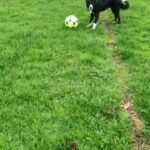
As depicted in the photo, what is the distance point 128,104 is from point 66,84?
1.75m

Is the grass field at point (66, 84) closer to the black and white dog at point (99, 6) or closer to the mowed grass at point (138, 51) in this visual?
the mowed grass at point (138, 51)

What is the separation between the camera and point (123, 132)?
25.6 ft

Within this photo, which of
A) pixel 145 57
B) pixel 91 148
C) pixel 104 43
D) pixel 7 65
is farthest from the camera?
pixel 104 43

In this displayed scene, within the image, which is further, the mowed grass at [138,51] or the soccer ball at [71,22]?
the soccer ball at [71,22]

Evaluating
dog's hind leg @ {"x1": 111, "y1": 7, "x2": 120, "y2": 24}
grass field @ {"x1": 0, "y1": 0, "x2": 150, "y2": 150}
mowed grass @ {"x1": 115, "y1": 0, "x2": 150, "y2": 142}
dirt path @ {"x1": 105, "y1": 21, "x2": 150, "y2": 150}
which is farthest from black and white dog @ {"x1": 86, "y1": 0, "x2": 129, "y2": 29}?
dirt path @ {"x1": 105, "y1": 21, "x2": 150, "y2": 150}

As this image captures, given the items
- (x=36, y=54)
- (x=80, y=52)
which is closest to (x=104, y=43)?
(x=80, y=52)

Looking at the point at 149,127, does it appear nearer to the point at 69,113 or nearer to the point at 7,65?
the point at 69,113

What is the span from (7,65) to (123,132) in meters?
4.63

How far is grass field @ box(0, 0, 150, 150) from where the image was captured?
7.65 meters

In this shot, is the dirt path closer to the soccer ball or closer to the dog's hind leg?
the soccer ball

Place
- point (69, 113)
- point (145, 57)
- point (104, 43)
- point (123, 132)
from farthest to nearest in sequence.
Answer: point (104, 43) → point (145, 57) → point (69, 113) → point (123, 132)

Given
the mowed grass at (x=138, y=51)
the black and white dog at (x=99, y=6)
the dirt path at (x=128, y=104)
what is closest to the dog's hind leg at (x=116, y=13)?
the black and white dog at (x=99, y=6)

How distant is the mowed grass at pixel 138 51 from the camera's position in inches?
358

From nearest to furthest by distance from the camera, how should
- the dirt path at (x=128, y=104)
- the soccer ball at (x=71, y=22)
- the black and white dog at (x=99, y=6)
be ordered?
the dirt path at (x=128, y=104) → the soccer ball at (x=71, y=22) → the black and white dog at (x=99, y=6)
